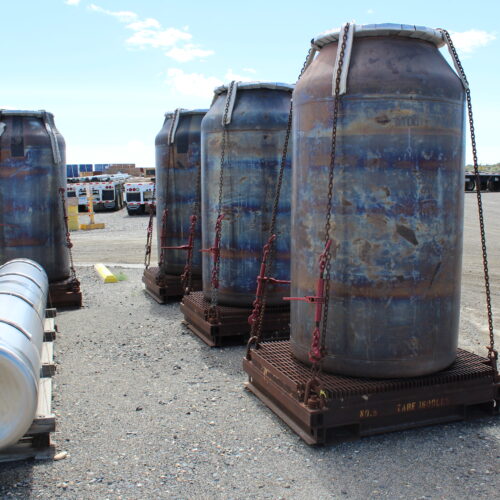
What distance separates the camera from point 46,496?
393cm

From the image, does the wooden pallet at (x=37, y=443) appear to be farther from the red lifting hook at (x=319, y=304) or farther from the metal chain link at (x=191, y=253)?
the metal chain link at (x=191, y=253)

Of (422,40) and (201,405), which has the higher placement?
(422,40)

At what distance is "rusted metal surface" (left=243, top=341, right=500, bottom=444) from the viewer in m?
4.50

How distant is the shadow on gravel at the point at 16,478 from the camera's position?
396 cm

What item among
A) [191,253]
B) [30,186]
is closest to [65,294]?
[30,186]

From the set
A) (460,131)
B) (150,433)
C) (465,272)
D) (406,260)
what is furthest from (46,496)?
(465,272)

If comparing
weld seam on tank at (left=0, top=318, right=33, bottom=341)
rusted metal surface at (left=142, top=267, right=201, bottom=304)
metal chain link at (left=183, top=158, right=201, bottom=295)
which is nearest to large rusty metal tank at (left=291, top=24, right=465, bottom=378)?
weld seam on tank at (left=0, top=318, right=33, bottom=341)

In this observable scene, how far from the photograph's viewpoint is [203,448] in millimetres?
4578

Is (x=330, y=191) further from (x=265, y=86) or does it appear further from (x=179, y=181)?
(x=179, y=181)

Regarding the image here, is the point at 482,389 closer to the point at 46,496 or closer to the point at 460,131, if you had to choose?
the point at 460,131

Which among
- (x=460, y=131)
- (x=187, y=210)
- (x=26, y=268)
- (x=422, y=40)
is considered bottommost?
(x=26, y=268)

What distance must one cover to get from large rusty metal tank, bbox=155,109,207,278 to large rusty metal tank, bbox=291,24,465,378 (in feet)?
18.0

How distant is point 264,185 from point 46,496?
4544mm

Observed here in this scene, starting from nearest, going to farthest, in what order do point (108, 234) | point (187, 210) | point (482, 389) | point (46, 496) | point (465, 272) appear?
point (46, 496)
point (482, 389)
point (187, 210)
point (465, 272)
point (108, 234)
